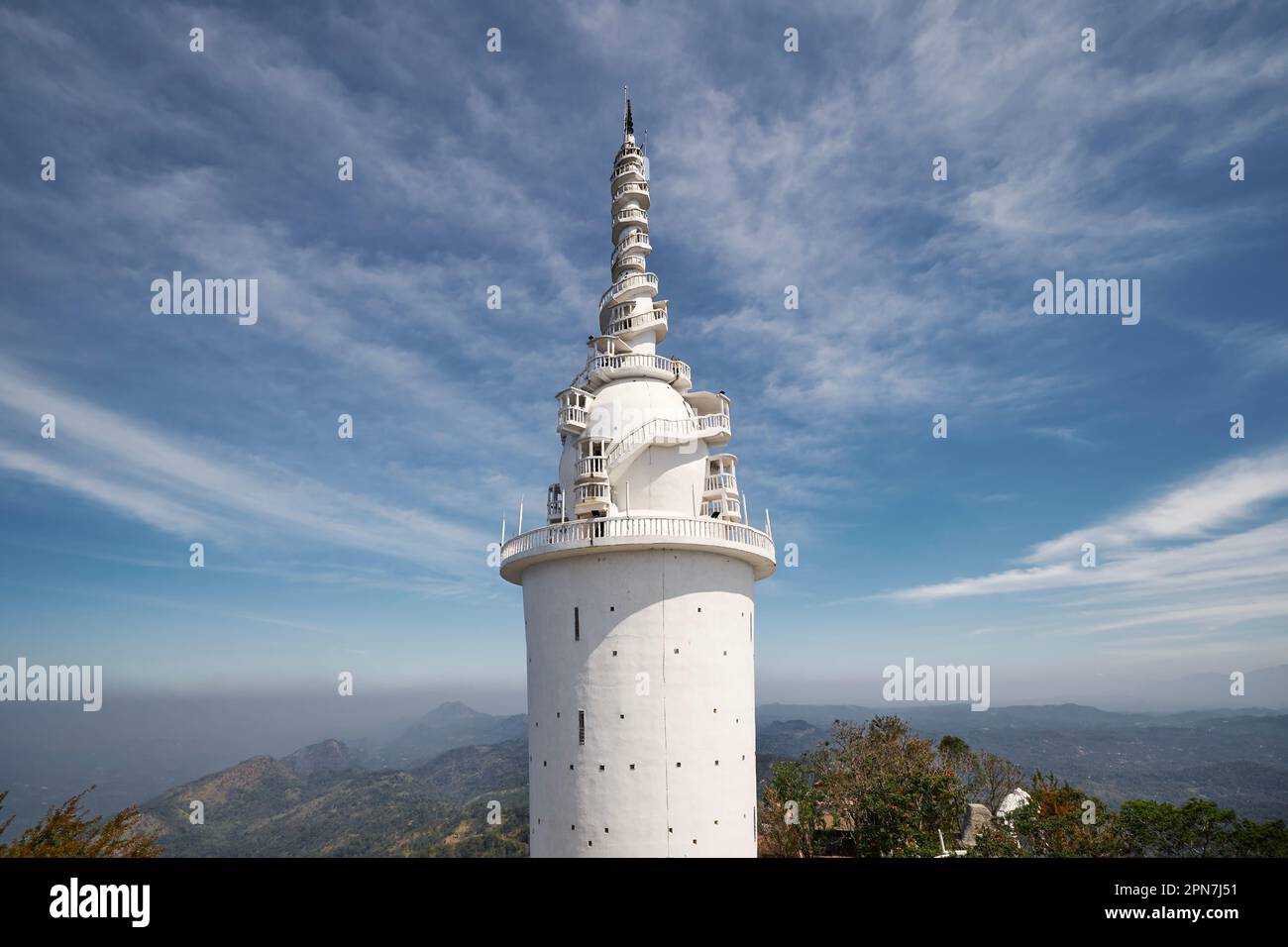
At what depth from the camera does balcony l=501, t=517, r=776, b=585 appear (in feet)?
105

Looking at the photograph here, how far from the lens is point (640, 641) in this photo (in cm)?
3173

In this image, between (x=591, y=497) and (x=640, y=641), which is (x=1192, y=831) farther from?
(x=591, y=497)

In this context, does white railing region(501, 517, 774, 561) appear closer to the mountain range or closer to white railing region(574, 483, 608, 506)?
white railing region(574, 483, 608, 506)

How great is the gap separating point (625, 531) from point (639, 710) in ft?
25.7

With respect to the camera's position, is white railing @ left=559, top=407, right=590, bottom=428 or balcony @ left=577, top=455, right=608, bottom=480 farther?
Answer: white railing @ left=559, top=407, right=590, bottom=428

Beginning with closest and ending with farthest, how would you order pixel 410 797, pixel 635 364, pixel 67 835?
pixel 67 835 < pixel 635 364 < pixel 410 797

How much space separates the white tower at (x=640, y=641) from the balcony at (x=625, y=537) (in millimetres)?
76

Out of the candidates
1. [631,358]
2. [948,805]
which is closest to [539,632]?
[631,358]

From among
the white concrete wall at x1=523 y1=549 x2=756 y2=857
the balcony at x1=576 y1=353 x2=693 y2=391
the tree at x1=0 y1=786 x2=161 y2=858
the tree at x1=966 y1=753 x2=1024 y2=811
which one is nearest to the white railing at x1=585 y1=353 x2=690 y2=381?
the balcony at x1=576 y1=353 x2=693 y2=391

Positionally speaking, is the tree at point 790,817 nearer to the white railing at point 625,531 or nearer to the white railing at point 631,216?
the white railing at point 625,531

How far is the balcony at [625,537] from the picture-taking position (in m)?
31.9

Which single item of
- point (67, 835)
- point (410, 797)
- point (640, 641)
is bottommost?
point (410, 797)

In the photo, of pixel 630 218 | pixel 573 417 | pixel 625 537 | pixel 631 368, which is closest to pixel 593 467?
pixel 573 417
